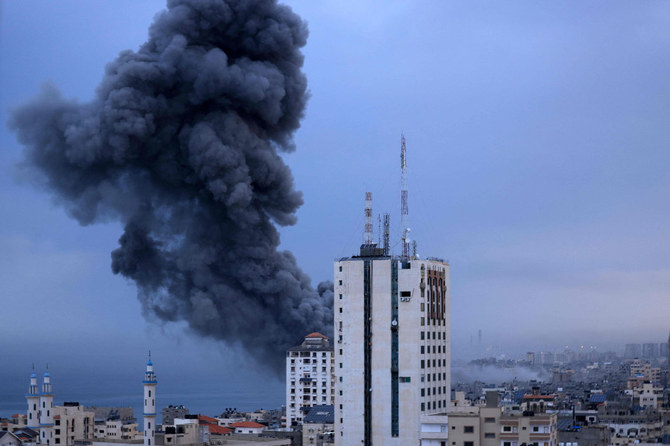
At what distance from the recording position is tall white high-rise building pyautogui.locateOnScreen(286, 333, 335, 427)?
7288 cm

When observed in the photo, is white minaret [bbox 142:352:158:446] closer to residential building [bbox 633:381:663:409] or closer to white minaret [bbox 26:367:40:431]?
white minaret [bbox 26:367:40:431]

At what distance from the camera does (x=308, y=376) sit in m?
74.9

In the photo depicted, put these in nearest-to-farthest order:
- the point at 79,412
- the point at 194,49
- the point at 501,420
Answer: the point at 501,420 < the point at 79,412 < the point at 194,49

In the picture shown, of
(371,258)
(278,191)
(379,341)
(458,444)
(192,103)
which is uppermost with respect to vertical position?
(192,103)

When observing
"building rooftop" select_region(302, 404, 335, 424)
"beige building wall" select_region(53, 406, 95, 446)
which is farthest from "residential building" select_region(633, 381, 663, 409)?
"beige building wall" select_region(53, 406, 95, 446)

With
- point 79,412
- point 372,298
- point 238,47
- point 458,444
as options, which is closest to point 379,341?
point 372,298

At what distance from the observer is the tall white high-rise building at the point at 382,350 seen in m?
44.9

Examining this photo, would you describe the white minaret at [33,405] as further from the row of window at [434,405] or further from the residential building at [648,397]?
the residential building at [648,397]

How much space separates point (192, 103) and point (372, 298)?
97.7ft

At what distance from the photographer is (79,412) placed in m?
65.8

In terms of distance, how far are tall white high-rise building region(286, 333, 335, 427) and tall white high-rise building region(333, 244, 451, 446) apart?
2683 cm

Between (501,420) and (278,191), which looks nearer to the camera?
(501,420)

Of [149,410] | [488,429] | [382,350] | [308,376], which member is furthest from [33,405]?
[488,429]

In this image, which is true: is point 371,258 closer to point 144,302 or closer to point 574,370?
point 144,302
